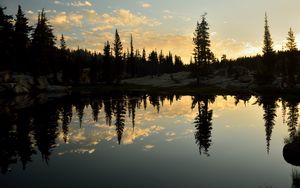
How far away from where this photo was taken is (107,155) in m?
16.1

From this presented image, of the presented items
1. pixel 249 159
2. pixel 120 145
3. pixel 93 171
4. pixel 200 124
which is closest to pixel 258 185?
pixel 249 159

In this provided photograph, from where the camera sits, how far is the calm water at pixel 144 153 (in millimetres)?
12070

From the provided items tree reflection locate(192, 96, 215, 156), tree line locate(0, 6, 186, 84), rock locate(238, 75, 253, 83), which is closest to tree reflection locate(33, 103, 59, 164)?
tree reflection locate(192, 96, 215, 156)

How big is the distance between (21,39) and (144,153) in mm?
69885

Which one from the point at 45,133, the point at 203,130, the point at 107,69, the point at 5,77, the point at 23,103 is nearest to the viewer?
the point at 45,133

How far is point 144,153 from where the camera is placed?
54.2 feet

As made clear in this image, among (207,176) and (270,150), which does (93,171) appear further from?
(270,150)

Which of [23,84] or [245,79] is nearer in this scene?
[23,84]

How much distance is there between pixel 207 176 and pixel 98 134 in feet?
37.5

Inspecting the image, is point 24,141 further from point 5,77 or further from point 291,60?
point 291,60

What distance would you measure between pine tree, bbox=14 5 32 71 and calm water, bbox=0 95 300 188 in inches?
2034

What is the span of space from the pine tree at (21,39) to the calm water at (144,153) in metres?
51.7

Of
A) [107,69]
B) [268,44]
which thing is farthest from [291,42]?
[107,69]

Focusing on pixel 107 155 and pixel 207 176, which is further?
pixel 107 155
